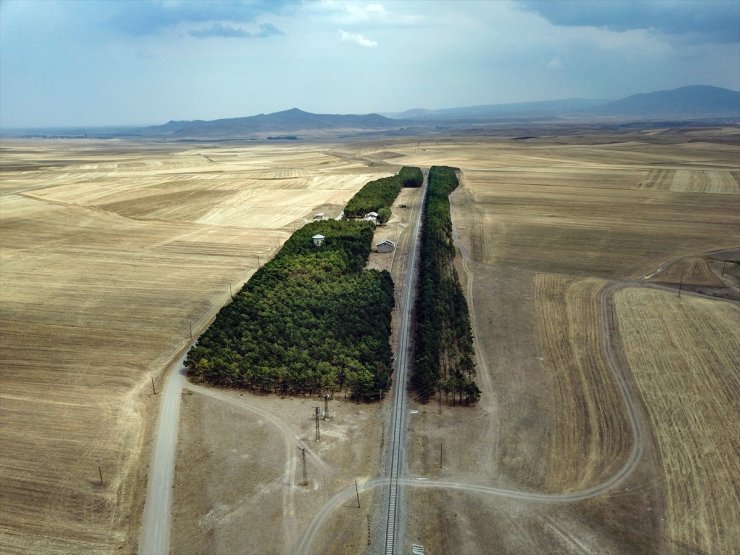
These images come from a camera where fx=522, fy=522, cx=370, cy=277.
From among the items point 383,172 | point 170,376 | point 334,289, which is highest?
point 383,172

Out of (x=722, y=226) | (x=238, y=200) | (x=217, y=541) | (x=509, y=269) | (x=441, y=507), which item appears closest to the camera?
(x=217, y=541)

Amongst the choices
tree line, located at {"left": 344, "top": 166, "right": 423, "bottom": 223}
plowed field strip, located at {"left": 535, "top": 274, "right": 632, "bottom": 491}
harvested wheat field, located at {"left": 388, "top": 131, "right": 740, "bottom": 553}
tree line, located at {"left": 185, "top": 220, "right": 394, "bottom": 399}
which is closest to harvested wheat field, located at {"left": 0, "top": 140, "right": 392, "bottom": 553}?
tree line, located at {"left": 185, "top": 220, "right": 394, "bottom": 399}

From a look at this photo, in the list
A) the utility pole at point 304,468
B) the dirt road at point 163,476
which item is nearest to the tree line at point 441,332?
the utility pole at point 304,468

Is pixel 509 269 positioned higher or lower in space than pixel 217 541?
higher

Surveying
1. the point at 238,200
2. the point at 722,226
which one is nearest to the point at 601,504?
the point at 722,226

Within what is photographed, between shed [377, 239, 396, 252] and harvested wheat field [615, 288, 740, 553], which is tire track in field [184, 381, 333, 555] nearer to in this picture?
harvested wheat field [615, 288, 740, 553]

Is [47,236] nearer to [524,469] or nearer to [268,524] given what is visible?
[268,524]
